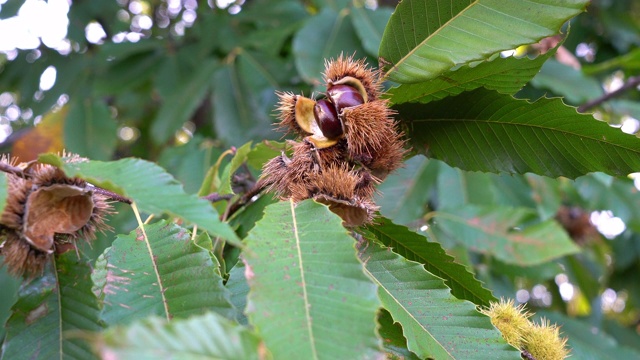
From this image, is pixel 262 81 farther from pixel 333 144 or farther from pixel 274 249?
pixel 274 249

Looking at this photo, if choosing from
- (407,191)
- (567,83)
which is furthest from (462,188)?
(567,83)

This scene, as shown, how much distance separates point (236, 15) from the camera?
9.68 feet

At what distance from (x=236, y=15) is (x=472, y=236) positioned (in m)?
1.68

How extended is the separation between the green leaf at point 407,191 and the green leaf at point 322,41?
570 millimetres

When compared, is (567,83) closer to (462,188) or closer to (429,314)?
(462,188)

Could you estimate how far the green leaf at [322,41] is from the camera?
7.24ft

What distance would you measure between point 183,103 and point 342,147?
1.83 metres

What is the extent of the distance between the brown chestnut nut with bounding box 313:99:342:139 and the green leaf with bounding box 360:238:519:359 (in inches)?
8.6

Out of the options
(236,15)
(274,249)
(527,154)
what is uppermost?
(236,15)

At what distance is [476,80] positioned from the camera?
1082mm

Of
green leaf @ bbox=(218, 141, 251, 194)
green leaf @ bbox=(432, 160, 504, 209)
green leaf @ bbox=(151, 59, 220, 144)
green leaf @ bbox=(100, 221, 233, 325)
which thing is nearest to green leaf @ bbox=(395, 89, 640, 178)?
green leaf @ bbox=(218, 141, 251, 194)

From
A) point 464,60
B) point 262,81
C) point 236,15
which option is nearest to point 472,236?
point 262,81

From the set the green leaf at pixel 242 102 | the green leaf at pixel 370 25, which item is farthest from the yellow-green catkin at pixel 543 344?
the green leaf at pixel 242 102

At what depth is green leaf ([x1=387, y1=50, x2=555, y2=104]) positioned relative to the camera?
1.05m
